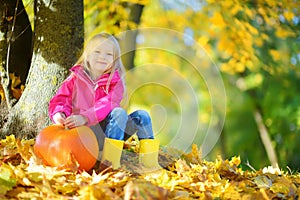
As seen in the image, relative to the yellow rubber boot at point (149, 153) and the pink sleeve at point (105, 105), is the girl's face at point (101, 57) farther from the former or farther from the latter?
the yellow rubber boot at point (149, 153)

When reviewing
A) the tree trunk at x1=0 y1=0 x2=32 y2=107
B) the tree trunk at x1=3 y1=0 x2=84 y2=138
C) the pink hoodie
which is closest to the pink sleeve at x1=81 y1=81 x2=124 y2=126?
the pink hoodie

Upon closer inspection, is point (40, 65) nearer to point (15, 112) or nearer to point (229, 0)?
point (15, 112)

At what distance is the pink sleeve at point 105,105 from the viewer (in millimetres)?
2615

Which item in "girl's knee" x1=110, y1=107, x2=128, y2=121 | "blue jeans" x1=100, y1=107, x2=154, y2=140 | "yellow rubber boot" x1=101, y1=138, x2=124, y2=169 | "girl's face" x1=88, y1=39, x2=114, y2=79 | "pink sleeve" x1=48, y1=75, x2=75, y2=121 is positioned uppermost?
"girl's face" x1=88, y1=39, x2=114, y2=79

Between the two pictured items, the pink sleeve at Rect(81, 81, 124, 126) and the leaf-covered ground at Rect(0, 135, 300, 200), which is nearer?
the leaf-covered ground at Rect(0, 135, 300, 200)

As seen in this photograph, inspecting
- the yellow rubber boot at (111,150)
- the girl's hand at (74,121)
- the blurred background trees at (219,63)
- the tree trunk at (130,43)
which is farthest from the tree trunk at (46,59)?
the tree trunk at (130,43)

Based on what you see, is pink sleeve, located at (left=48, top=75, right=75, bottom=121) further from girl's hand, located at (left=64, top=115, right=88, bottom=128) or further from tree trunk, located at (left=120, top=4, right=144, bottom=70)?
tree trunk, located at (left=120, top=4, right=144, bottom=70)

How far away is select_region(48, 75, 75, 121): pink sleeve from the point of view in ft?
8.83

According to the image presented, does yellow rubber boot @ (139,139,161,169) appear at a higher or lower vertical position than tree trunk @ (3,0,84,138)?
lower

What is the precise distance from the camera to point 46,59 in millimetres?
3305

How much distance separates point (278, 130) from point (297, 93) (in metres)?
1.05

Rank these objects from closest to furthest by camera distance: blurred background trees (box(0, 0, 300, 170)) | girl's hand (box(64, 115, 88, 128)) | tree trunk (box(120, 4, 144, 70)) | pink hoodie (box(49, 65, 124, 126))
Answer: girl's hand (box(64, 115, 88, 128)), pink hoodie (box(49, 65, 124, 126)), tree trunk (box(120, 4, 144, 70)), blurred background trees (box(0, 0, 300, 170))

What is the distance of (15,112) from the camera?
3.31m

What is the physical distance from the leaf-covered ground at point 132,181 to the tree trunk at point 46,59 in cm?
19
